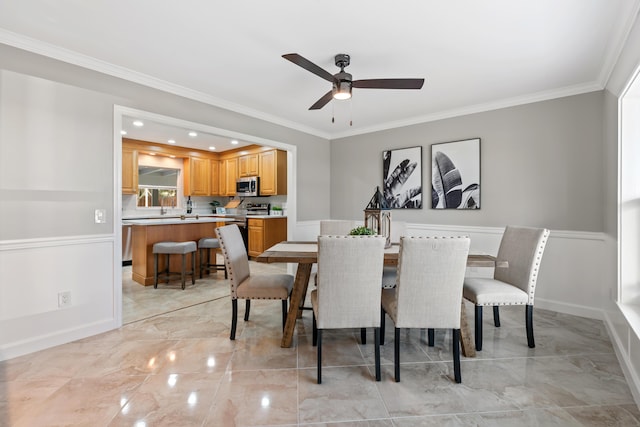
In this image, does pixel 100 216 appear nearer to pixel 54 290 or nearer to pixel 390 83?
pixel 54 290

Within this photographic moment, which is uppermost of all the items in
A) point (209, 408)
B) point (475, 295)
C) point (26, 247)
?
point (26, 247)

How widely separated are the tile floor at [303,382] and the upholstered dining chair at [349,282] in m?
0.28

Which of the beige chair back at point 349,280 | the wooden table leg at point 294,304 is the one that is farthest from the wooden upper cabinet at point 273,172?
the beige chair back at point 349,280

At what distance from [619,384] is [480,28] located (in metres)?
2.58

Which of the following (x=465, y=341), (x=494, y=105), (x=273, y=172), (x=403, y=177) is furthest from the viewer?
(x=273, y=172)

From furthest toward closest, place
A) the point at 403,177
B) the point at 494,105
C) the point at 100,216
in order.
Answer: the point at 403,177 < the point at 494,105 < the point at 100,216

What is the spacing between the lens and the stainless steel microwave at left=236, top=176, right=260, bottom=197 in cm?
646

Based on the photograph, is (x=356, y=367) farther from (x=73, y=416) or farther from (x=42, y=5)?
(x=42, y=5)

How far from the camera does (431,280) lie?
76.8 inches

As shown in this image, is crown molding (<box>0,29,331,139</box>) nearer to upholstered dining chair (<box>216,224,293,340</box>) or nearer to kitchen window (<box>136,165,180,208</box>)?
upholstered dining chair (<box>216,224,293,340</box>)

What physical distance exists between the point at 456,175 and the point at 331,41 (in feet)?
8.25

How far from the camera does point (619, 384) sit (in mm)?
1953

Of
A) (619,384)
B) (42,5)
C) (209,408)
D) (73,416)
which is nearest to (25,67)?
(42,5)

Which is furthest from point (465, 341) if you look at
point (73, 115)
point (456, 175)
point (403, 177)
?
point (73, 115)
